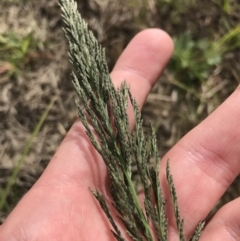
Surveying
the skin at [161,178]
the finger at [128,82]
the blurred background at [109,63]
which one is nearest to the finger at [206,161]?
the skin at [161,178]

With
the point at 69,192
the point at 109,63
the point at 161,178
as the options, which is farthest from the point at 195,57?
the point at 69,192

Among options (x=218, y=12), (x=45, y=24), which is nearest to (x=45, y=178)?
(x=45, y=24)

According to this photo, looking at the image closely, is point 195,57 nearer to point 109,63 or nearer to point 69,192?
point 109,63

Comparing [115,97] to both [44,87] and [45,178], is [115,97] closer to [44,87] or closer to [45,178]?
[45,178]

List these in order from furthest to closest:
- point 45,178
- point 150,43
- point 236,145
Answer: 1. point 150,43
2. point 236,145
3. point 45,178

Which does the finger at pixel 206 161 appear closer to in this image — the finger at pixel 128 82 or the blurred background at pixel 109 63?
the finger at pixel 128 82

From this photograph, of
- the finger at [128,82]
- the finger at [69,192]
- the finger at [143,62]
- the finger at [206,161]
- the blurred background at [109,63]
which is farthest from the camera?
the blurred background at [109,63]

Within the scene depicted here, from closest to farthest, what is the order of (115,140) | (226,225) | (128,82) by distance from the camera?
1. (115,140)
2. (226,225)
3. (128,82)

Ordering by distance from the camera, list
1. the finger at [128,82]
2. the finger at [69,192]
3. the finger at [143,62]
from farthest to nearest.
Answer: the finger at [143,62]
the finger at [128,82]
the finger at [69,192]
